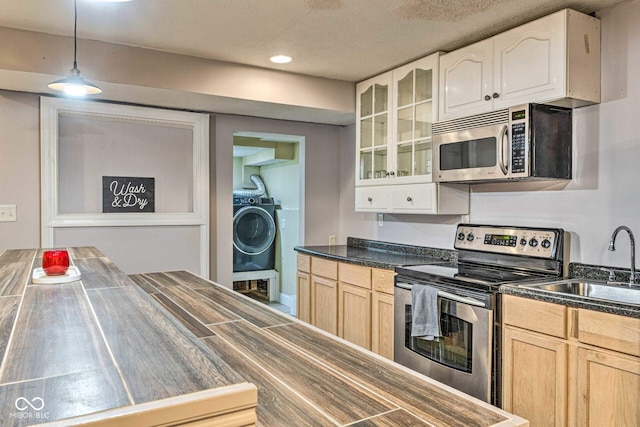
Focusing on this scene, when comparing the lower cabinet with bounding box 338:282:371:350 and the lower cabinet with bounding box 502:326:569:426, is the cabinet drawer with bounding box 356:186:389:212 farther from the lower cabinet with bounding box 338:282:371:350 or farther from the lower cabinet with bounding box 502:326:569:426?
the lower cabinet with bounding box 502:326:569:426

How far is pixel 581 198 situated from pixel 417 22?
4.35 feet

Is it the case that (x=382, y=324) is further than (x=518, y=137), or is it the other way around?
(x=382, y=324)

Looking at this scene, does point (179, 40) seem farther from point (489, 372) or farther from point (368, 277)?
point (489, 372)

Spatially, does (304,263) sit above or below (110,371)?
below

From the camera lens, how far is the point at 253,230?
5.77 metres

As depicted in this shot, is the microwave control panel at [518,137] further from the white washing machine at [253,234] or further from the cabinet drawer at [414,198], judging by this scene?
the white washing machine at [253,234]

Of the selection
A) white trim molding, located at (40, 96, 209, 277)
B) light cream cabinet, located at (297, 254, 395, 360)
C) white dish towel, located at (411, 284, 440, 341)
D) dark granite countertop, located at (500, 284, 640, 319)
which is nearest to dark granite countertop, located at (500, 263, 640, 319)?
dark granite countertop, located at (500, 284, 640, 319)

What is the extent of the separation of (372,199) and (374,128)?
1.87ft

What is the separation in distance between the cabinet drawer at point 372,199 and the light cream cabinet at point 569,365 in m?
1.45

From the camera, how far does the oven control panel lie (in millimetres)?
2514

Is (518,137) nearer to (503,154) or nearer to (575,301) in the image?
(503,154)

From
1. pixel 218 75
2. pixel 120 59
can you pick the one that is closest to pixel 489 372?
pixel 218 75

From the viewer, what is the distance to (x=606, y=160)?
7.77 feet

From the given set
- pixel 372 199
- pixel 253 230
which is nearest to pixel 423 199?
pixel 372 199
